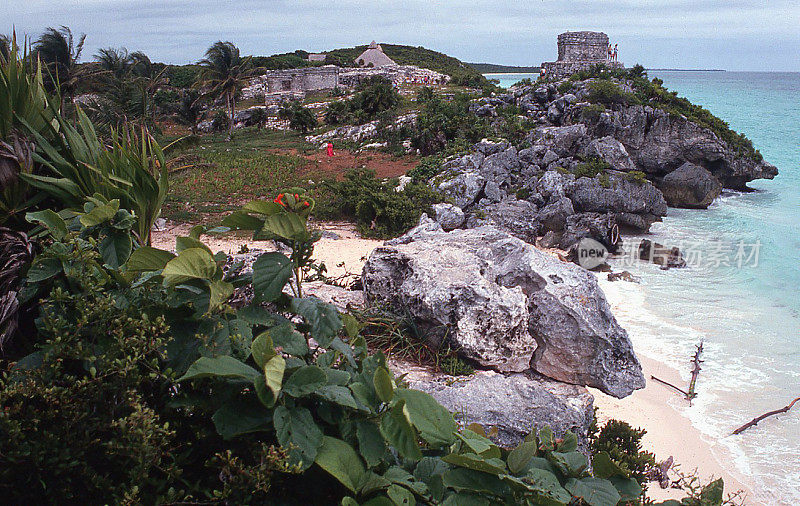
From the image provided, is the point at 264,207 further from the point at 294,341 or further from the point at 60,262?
the point at 60,262

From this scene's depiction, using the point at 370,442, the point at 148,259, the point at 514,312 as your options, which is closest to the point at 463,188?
the point at 514,312

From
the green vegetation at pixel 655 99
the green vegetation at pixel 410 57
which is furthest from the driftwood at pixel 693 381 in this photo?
the green vegetation at pixel 410 57

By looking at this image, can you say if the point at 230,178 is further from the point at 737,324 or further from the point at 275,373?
the point at 275,373

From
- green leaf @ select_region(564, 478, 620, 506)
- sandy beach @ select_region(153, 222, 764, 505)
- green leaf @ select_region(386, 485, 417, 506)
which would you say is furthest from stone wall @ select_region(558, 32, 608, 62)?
green leaf @ select_region(386, 485, 417, 506)

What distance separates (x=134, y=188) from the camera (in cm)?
226

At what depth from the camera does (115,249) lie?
5.12ft

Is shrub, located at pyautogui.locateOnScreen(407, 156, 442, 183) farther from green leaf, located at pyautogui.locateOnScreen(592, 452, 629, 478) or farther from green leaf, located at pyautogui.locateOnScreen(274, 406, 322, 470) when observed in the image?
green leaf, located at pyautogui.locateOnScreen(274, 406, 322, 470)

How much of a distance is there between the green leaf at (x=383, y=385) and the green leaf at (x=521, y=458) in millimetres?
350

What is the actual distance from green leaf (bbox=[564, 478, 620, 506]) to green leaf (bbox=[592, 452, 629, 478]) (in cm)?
5

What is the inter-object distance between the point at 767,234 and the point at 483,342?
17221 millimetres

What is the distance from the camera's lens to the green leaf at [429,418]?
1.30 m

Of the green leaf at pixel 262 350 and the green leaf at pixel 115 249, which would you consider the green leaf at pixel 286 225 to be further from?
the green leaf at pixel 115 249

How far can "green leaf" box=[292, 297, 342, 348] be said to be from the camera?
1387 millimetres

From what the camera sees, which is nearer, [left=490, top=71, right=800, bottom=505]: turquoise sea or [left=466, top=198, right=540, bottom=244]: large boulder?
[left=490, top=71, right=800, bottom=505]: turquoise sea
